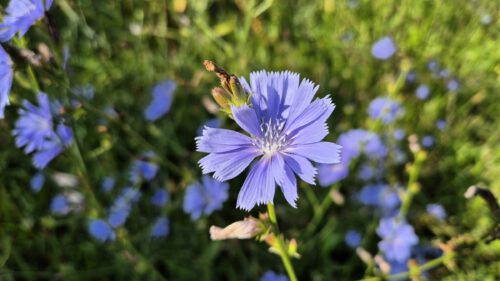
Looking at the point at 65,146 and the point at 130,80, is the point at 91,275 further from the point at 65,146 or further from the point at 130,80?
the point at 130,80

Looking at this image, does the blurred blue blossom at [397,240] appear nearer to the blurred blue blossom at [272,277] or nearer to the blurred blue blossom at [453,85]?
the blurred blue blossom at [272,277]

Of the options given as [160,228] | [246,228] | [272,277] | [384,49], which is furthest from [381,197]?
[246,228]

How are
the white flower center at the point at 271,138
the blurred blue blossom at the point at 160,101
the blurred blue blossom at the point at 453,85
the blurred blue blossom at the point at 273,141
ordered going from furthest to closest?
the blurred blue blossom at the point at 160,101, the blurred blue blossom at the point at 453,85, the white flower center at the point at 271,138, the blurred blue blossom at the point at 273,141

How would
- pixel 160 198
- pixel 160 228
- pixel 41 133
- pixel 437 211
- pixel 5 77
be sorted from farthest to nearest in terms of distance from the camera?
pixel 160 198 → pixel 160 228 → pixel 437 211 → pixel 41 133 → pixel 5 77

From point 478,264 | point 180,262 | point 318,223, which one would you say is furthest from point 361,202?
point 180,262

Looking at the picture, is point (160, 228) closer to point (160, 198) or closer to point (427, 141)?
point (160, 198)

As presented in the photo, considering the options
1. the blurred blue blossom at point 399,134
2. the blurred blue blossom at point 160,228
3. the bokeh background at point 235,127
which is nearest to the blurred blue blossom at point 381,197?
the bokeh background at point 235,127
